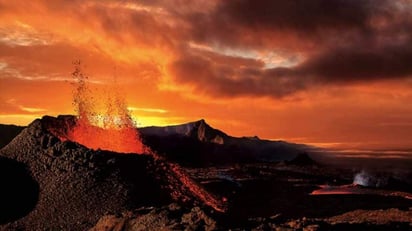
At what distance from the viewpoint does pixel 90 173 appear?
59.8 ft

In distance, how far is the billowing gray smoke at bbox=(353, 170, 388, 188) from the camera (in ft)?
107

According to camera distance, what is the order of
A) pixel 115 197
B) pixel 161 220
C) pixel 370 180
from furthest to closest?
pixel 370 180
pixel 115 197
pixel 161 220

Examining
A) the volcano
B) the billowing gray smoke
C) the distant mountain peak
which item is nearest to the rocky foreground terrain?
the volcano

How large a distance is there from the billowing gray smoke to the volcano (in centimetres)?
1423

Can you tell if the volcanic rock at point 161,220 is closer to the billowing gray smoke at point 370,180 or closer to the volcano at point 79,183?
the volcano at point 79,183

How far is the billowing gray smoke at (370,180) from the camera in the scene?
3250 cm

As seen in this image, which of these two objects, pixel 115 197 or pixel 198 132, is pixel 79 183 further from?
pixel 198 132

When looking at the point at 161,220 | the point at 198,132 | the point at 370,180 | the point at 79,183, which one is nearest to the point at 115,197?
the point at 79,183

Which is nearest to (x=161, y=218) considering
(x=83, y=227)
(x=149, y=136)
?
(x=83, y=227)

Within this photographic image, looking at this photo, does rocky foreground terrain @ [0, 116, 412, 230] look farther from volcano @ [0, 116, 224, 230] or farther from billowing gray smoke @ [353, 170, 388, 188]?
billowing gray smoke @ [353, 170, 388, 188]

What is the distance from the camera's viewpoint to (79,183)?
17781 mm

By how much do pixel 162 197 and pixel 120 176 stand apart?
1.42 meters

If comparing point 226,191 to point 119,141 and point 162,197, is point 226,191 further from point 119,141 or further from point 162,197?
point 162,197

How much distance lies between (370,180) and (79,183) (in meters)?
20.0
